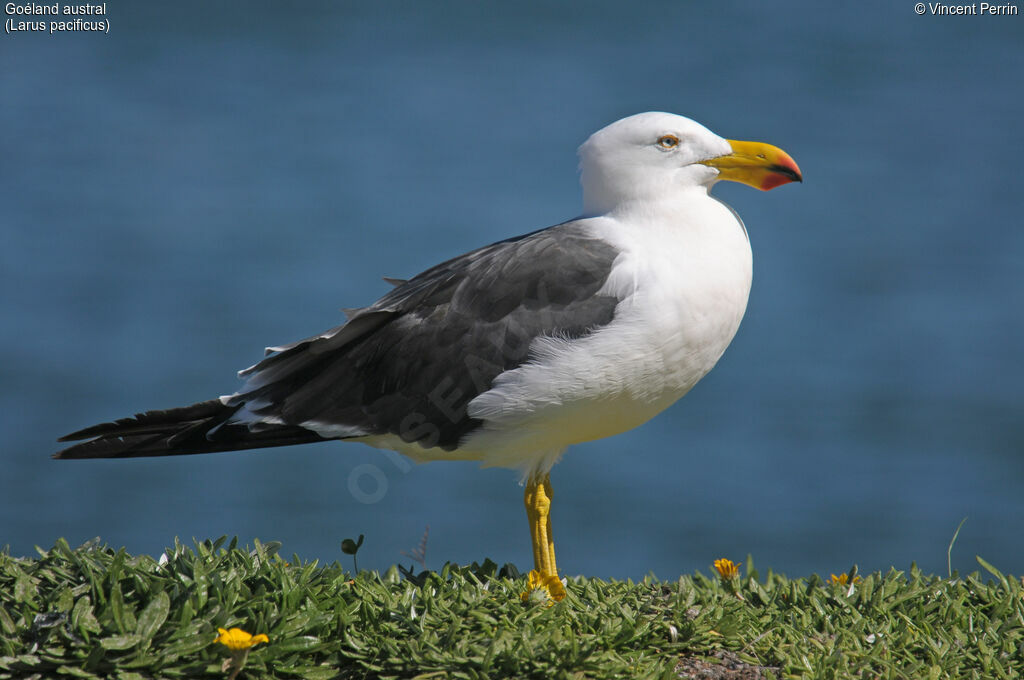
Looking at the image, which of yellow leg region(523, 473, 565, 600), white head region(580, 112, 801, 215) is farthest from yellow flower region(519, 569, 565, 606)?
white head region(580, 112, 801, 215)

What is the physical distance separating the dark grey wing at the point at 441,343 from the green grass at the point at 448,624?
565mm

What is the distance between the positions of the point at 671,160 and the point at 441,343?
3.58ft

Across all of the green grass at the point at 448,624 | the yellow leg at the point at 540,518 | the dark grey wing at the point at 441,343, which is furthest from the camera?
the yellow leg at the point at 540,518

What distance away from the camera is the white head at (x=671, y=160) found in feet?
13.7

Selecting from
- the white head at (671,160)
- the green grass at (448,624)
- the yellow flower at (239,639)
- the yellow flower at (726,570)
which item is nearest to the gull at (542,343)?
the white head at (671,160)

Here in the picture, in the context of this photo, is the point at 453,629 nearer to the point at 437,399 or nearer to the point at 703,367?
the point at 437,399

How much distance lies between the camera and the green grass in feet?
10.2

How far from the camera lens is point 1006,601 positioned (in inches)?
153

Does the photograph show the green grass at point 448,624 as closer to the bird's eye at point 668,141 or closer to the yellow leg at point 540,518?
the yellow leg at point 540,518

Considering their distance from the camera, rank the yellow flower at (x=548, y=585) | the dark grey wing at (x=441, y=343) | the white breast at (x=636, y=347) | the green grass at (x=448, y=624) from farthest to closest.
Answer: the dark grey wing at (x=441, y=343) < the white breast at (x=636, y=347) < the yellow flower at (x=548, y=585) < the green grass at (x=448, y=624)

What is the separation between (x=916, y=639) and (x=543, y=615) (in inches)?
47.1

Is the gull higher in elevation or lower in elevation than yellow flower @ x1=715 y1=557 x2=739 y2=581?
higher

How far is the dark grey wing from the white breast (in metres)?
0.07

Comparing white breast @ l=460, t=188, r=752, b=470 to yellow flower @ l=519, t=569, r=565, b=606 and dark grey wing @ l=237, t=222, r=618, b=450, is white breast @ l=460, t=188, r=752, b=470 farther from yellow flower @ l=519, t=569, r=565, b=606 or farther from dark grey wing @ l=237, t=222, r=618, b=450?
yellow flower @ l=519, t=569, r=565, b=606
